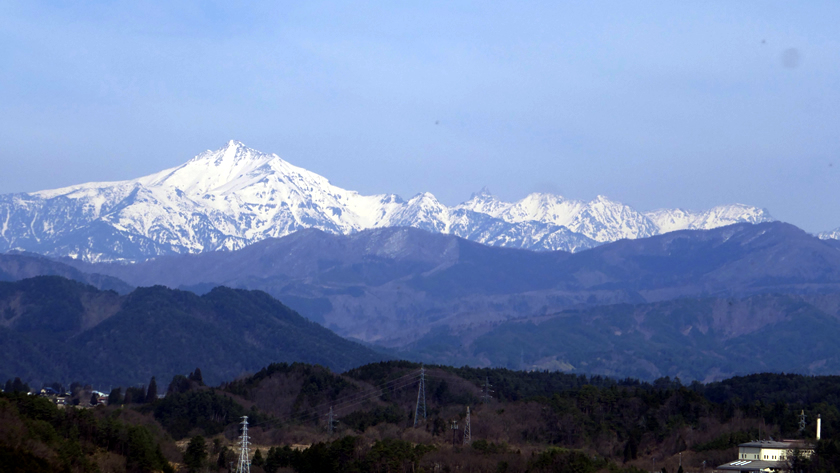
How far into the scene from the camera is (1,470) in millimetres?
95438

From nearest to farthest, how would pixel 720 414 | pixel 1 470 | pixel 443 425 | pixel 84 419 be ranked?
pixel 1 470
pixel 84 419
pixel 443 425
pixel 720 414

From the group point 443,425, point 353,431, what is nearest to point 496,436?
point 443,425

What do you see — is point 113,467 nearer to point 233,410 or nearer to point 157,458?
point 157,458

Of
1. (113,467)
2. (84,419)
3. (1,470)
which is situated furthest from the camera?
(84,419)

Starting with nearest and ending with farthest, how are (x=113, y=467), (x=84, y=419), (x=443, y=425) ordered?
(x=113, y=467) < (x=84, y=419) < (x=443, y=425)

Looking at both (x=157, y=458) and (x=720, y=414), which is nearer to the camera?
(x=157, y=458)

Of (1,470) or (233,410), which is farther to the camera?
(233,410)

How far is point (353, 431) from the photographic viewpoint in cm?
17150

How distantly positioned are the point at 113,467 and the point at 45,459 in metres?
14.3

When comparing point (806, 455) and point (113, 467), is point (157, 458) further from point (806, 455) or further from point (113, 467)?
point (806, 455)

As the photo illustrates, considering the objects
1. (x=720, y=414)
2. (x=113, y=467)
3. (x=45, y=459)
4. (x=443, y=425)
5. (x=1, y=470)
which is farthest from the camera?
(x=720, y=414)

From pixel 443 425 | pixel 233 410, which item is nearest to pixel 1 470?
pixel 443 425

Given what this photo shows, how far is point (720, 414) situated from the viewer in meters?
179

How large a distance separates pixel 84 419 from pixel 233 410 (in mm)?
61415
